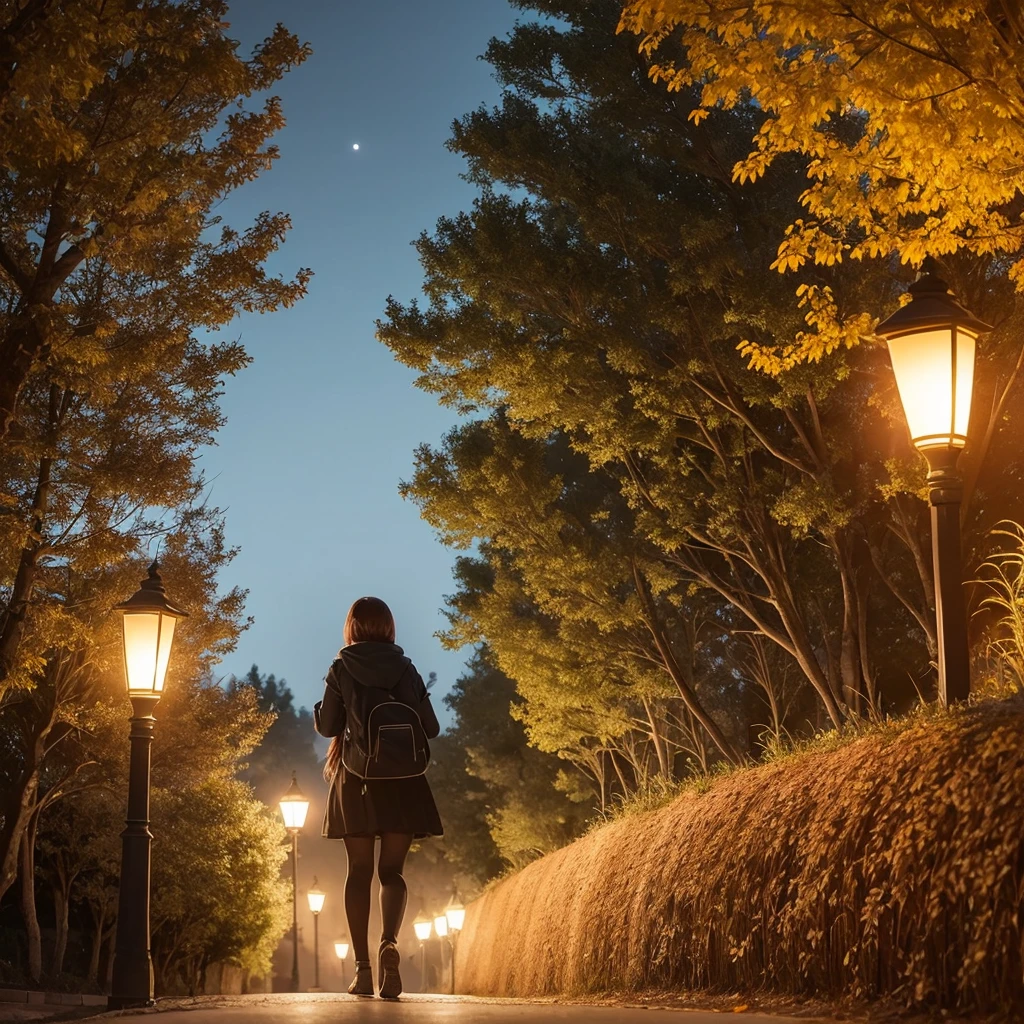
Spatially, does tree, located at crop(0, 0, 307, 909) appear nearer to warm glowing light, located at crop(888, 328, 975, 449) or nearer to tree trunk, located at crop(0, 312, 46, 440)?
tree trunk, located at crop(0, 312, 46, 440)

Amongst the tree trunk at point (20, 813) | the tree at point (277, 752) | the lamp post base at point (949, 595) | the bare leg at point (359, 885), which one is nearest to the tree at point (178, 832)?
the tree trunk at point (20, 813)

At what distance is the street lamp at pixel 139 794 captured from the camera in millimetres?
7500

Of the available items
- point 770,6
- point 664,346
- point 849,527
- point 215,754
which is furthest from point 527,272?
point 215,754

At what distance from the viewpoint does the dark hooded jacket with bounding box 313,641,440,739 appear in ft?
22.2

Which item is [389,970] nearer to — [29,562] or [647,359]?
[647,359]

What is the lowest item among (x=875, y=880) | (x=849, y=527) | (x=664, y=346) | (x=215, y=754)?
(x=875, y=880)

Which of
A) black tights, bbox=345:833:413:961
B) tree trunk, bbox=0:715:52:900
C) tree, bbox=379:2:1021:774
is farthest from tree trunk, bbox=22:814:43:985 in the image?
black tights, bbox=345:833:413:961

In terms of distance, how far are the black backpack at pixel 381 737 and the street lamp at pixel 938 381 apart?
2.91 m

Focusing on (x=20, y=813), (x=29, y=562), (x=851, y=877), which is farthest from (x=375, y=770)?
(x=20, y=813)

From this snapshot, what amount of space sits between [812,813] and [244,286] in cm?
766

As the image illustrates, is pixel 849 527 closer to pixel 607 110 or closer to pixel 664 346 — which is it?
pixel 664 346

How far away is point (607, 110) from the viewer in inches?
500

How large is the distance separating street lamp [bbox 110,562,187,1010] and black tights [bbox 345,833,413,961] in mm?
1602

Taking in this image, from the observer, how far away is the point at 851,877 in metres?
5.30
